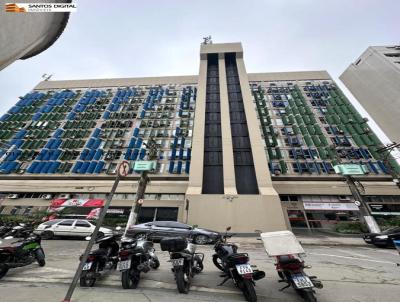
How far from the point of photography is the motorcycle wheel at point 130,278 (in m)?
4.59

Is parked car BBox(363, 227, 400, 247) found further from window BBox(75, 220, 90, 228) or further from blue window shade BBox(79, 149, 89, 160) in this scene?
blue window shade BBox(79, 149, 89, 160)

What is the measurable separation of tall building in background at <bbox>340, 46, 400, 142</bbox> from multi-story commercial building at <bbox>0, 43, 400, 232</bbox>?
12.9 feet

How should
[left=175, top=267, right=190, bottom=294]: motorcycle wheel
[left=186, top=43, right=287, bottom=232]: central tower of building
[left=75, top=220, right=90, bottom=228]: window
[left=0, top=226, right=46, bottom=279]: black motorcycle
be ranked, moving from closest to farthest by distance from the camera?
[left=175, top=267, right=190, bottom=294]: motorcycle wheel < [left=0, top=226, right=46, bottom=279]: black motorcycle < [left=75, top=220, right=90, bottom=228]: window < [left=186, top=43, right=287, bottom=232]: central tower of building

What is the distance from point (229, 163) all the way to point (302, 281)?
19.7 m

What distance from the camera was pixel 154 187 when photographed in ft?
80.7

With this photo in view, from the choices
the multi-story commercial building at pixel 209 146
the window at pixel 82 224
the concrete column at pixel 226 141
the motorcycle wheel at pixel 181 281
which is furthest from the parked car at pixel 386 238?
the window at pixel 82 224

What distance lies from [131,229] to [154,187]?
12.0 meters

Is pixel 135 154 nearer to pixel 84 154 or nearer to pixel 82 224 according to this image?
pixel 84 154

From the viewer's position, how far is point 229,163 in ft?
76.7

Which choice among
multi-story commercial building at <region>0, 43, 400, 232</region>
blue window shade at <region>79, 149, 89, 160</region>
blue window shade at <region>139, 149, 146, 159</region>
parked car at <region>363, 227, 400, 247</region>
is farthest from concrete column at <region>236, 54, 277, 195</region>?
blue window shade at <region>79, 149, 89, 160</region>

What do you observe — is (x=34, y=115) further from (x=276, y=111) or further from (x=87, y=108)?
(x=276, y=111)

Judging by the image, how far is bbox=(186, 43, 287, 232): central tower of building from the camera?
18.9 metres

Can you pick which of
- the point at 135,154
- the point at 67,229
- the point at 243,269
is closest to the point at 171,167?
the point at 135,154

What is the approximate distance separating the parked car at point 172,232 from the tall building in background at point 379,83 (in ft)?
118
